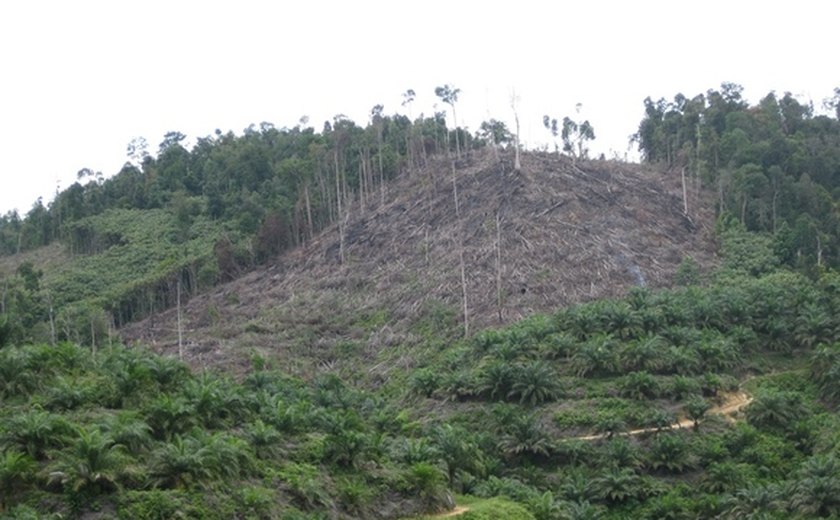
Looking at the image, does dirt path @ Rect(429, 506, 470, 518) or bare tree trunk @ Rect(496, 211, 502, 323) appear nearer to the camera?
dirt path @ Rect(429, 506, 470, 518)

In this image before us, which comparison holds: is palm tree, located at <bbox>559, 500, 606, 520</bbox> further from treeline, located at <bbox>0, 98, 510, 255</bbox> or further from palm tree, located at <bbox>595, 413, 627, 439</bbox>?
treeline, located at <bbox>0, 98, 510, 255</bbox>

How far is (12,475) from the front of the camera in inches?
843

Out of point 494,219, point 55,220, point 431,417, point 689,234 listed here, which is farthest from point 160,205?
point 431,417

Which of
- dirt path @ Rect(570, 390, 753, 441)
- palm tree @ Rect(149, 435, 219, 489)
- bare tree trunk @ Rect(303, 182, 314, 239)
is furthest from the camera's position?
bare tree trunk @ Rect(303, 182, 314, 239)

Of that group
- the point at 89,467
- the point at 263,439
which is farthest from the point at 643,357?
the point at 89,467

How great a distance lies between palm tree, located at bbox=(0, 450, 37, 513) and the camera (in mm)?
21312

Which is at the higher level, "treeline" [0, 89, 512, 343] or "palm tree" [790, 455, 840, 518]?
"treeline" [0, 89, 512, 343]

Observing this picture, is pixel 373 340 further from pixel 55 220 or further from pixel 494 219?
pixel 55 220

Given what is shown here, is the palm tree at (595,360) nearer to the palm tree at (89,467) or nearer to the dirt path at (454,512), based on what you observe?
the dirt path at (454,512)

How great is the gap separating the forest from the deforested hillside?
5.48ft

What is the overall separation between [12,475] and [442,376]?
2465 cm

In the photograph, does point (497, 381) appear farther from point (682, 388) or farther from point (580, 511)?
point (580, 511)

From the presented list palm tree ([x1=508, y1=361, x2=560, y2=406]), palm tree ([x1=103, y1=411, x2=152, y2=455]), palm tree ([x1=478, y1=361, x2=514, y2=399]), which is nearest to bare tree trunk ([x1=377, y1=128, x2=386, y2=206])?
palm tree ([x1=478, y1=361, x2=514, y2=399])

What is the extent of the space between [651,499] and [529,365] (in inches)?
327
